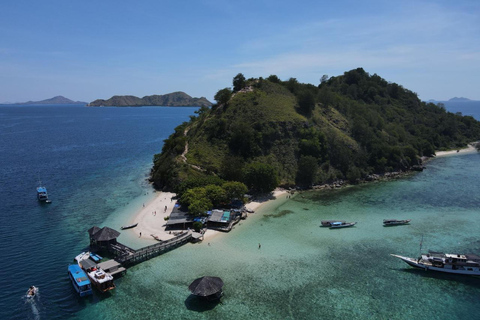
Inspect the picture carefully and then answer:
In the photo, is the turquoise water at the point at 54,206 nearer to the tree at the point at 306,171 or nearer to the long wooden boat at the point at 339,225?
the tree at the point at 306,171

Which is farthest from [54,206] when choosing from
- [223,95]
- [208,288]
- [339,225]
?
[223,95]

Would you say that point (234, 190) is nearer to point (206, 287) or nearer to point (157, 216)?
point (157, 216)

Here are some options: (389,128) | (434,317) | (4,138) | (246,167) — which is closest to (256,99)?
(246,167)

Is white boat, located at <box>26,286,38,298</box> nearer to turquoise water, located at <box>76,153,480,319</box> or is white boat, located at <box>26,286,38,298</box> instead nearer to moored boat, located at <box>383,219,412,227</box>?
turquoise water, located at <box>76,153,480,319</box>

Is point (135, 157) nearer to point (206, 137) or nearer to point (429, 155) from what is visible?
point (206, 137)

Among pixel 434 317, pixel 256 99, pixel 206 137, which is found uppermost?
pixel 256 99

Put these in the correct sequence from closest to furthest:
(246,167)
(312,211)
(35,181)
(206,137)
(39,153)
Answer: (312,211), (246,167), (35,181), (206,137), (39,153)

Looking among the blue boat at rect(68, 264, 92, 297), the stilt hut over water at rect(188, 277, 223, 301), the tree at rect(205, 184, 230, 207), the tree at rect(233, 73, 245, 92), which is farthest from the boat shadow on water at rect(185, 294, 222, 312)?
the tree at rect(233, 73, 245, 92)
